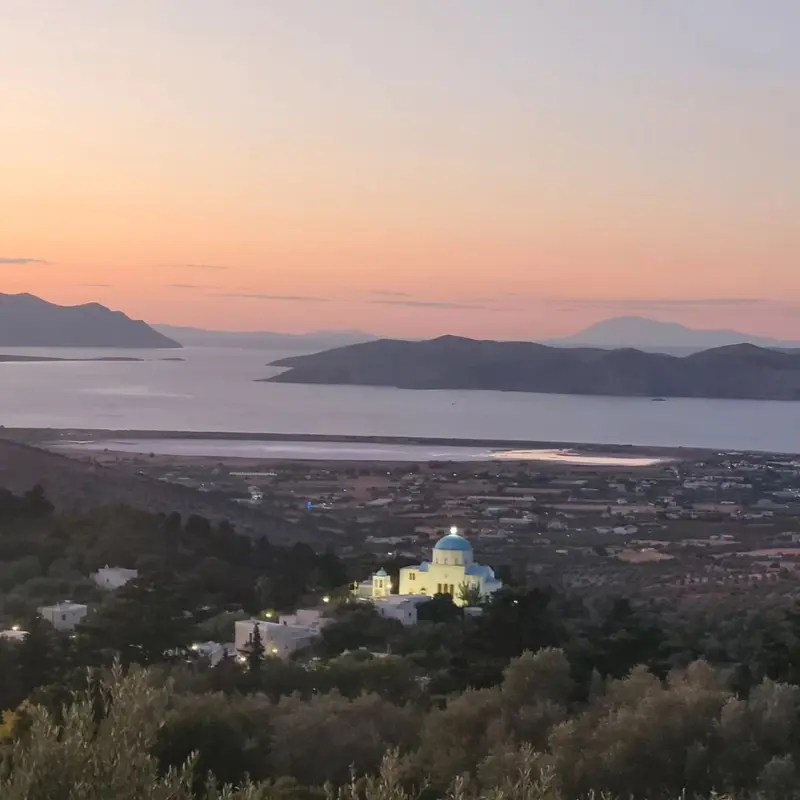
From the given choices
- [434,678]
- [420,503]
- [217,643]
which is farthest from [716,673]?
[420,503]

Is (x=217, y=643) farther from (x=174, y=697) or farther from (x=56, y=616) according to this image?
(x=174, y=697)

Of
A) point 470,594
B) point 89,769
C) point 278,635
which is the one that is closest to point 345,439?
point 470,594

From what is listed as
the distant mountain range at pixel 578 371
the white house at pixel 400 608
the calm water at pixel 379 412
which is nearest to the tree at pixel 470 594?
the white house at pixel 400 608

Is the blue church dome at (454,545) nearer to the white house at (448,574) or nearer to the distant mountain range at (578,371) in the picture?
the white house at (448,574)

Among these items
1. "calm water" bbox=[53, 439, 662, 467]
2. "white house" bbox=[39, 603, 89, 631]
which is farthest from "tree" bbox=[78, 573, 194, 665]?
"calm water" bbox=[53, 439, 662, 467]

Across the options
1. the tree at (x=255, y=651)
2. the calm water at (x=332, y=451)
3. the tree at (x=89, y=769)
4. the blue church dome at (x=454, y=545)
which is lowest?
the calm water at (x=332, y=451)

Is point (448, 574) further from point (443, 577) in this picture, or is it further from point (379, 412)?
point (379, 412)

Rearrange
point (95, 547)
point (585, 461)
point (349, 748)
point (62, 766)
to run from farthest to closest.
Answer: point (585, 461) → point (95, 547) → point (349, 748) → point (62, 766)
